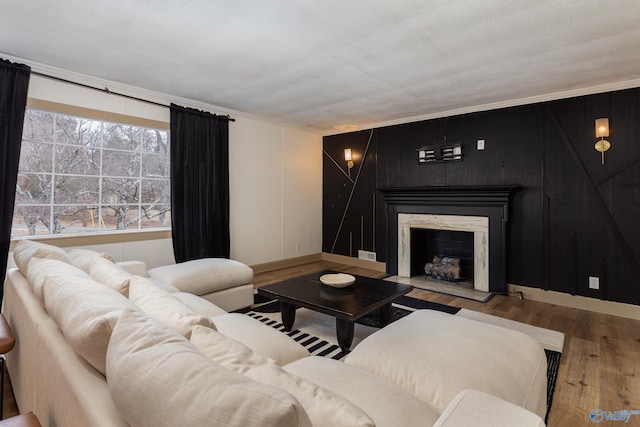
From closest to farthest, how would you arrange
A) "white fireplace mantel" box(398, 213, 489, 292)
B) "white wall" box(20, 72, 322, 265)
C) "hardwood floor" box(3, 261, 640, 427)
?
"hardwood floor" box(3, 261, 640, 427) < "white wall" box(20, 72, 322, 265) < "white fireplace mantel" box(398, 213, 489, 292)

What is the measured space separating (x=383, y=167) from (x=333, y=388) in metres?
4.36

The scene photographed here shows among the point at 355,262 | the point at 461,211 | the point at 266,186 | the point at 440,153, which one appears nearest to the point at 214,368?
the point at 461,211

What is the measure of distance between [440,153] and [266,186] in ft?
8.90

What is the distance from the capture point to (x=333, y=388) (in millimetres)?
1238

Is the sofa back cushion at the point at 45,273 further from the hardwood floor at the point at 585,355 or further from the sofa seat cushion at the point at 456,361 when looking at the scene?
the hardwood floor at the point at 585,355

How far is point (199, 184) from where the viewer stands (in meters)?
4.22

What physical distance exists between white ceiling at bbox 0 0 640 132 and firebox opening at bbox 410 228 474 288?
1.92m

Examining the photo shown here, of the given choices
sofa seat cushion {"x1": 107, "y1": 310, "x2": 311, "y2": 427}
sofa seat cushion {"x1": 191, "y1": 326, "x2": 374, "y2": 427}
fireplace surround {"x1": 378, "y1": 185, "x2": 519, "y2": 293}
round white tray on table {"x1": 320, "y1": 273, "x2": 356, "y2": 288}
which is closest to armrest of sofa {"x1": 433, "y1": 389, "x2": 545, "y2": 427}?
sofa seat cushion {"x1": 191, "y1": 326, "x2": 374, "y2": 427}

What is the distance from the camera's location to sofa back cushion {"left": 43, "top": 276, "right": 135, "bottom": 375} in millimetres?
943

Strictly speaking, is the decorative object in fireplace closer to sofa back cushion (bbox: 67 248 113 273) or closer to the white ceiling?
the white ceiling

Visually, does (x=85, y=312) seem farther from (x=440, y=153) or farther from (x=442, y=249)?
(x=442, y=249)

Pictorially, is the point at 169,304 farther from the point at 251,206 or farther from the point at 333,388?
the point at 251,206

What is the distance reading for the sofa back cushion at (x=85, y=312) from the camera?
37.1 inches

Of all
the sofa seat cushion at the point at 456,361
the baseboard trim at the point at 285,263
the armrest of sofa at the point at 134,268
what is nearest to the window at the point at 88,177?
the armrest of sofa at the point at 134,268
